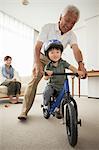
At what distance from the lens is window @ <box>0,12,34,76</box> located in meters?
0.54

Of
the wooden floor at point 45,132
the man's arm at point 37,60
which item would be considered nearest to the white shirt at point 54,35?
the man's arm at point 37,60

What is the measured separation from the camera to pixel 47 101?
649 millimetres

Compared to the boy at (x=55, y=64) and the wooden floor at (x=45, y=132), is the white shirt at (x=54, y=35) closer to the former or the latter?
the boy at (x=55, y=64)

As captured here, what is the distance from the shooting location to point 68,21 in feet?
1.62

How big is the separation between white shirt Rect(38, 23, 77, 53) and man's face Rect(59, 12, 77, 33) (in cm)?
3

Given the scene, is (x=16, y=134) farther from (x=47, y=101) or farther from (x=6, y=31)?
(x=6, y=31)

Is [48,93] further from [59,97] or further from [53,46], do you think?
[53,46]

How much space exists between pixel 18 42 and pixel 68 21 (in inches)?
5.3

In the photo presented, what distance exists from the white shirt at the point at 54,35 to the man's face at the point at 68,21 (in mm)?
28

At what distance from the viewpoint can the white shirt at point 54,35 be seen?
0.55 metres

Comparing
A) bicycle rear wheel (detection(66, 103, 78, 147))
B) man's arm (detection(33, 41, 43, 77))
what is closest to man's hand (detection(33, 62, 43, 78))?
man's arm (detection(33, 41, 43, 77))

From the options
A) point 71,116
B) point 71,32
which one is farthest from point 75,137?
point 71,32

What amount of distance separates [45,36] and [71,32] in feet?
0.28

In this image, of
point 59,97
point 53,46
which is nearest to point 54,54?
point 53,46
